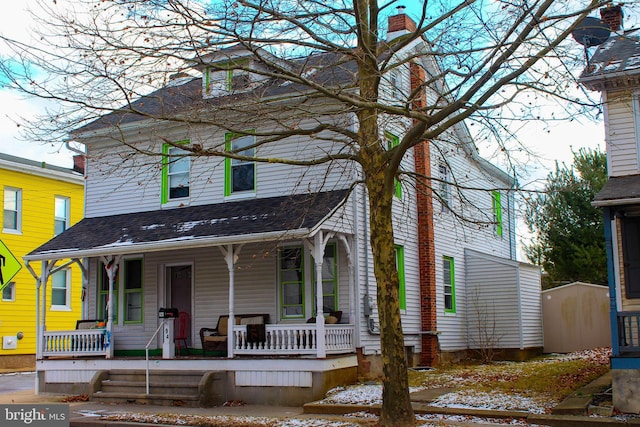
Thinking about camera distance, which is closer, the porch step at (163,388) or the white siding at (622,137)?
the white siding at (622,137)

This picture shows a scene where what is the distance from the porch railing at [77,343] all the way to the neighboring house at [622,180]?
11561 mm

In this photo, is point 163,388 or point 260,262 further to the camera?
point 260,262

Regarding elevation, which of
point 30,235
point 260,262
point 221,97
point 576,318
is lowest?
point 576,318

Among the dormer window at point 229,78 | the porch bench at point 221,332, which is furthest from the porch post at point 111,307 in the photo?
the dormer window at point 229,78

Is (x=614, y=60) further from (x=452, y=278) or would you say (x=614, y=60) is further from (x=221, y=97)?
(x=452, y=278)

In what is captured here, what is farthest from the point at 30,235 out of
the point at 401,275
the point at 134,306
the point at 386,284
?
the point at 386,284

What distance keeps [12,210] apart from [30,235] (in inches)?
44.5

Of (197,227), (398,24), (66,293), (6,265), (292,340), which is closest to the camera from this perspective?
(6,265)

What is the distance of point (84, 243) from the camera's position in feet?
61.0

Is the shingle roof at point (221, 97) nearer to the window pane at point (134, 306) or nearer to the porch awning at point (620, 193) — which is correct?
the porch awning at point (620, 193)

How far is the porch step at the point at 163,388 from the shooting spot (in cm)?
1527

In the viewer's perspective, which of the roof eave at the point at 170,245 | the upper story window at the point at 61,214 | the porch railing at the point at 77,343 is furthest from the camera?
the upper story window at the point at 61,214

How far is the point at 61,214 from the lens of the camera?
28.9m

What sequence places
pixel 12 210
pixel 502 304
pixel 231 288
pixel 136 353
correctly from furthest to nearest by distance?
pixel 12 210 < pixel 502 304 < pixel 136 353 < pixel 231 288
